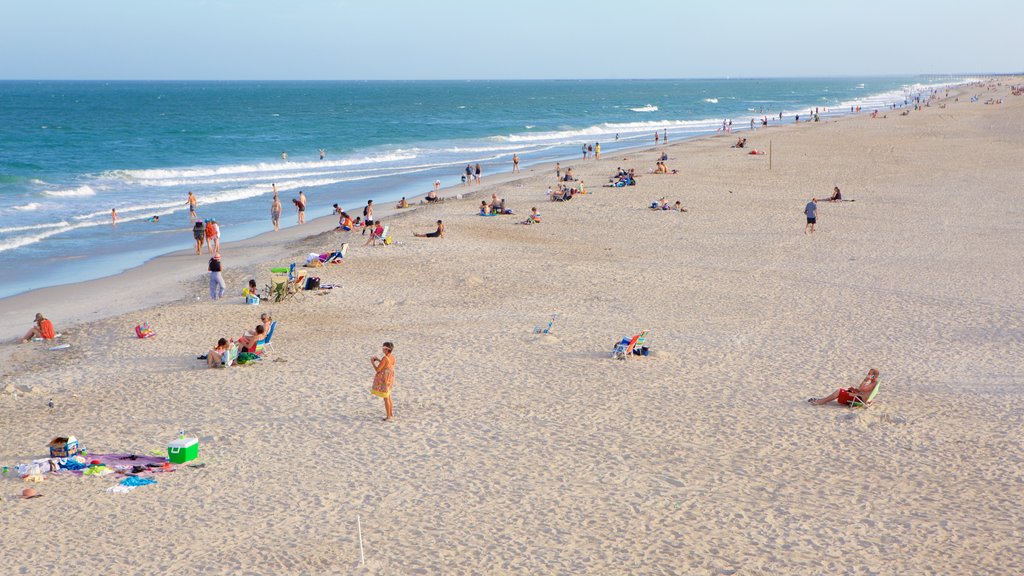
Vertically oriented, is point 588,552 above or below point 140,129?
below

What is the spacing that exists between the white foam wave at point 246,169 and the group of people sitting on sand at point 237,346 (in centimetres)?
3004

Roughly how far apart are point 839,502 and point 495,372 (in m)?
5.73

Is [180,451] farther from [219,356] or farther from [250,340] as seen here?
[250,340]

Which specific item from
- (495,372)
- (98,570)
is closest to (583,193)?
(495,372)

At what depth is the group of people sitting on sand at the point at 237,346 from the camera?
13922 mm

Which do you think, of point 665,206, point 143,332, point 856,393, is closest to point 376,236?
point 143,332

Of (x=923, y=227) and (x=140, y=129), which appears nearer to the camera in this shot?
(x=923, y=227)

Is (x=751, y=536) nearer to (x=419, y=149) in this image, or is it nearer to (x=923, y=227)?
(x=923, y=227)

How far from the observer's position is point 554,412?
12.0m

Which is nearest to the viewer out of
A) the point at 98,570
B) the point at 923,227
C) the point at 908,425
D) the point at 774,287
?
the point at 98,570

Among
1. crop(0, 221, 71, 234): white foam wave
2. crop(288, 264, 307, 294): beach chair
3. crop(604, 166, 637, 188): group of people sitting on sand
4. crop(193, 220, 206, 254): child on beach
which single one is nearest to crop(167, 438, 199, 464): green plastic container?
crop(288, 264, 307, 294): beach chair

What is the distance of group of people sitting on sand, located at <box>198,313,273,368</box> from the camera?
45.7 ft

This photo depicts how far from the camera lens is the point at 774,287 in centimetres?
1878

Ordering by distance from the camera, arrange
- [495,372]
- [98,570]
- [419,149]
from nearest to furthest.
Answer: [98,570] → [495,372] → [419,149]
